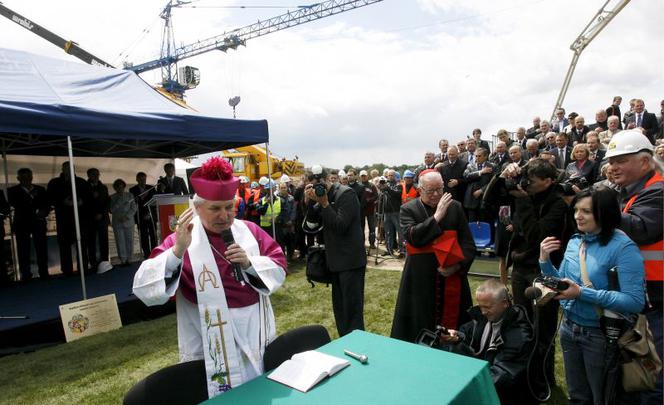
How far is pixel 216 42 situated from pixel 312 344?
52.3 m

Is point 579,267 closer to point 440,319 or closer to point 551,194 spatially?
point 551,194

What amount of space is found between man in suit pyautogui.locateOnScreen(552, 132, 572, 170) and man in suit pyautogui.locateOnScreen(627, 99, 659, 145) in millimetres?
1868

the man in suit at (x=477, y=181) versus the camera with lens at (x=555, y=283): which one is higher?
the man in suit at (x=477, y=181)

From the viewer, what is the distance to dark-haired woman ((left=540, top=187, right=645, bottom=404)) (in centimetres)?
204

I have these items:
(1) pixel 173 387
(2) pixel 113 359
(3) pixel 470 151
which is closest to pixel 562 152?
(3) pixel 470 151

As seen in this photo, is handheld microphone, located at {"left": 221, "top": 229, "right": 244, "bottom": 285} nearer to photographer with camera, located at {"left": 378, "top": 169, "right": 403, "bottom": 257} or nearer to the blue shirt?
the blue shirt

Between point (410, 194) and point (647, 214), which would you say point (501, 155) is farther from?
point (647, 214)

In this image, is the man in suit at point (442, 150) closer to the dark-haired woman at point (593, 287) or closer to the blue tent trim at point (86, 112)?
the blue tent trim at point (86, 112)

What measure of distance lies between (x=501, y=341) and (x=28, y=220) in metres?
7.42

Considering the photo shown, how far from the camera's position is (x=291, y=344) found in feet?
6.48

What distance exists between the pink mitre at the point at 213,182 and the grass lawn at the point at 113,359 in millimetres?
2497

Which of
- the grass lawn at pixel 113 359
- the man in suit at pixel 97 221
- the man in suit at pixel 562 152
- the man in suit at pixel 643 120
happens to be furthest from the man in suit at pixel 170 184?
the man in suit at pixel 643 120

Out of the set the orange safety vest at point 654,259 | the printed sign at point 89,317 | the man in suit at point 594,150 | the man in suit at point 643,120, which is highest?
the man in suit at point 643,120

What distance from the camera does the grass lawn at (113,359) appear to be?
3.38 meters
